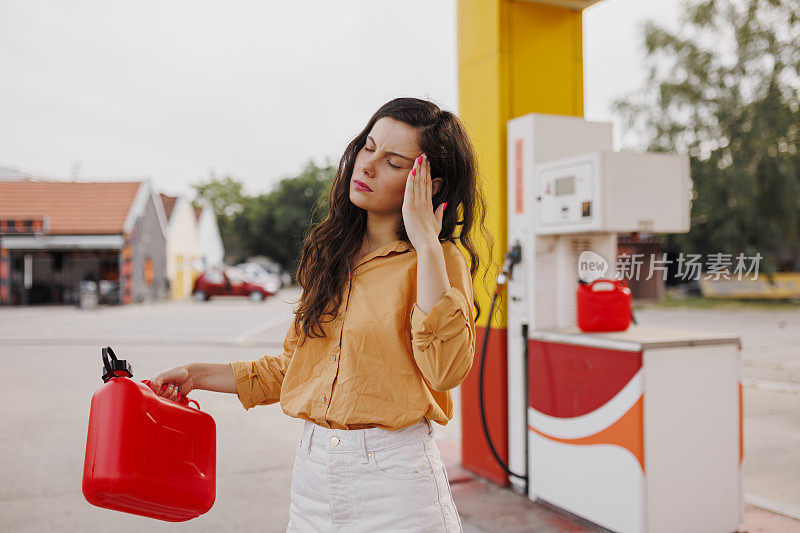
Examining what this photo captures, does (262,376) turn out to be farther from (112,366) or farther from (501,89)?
(501,89)

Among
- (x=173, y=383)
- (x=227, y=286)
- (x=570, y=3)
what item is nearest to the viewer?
(x=173, y=383)

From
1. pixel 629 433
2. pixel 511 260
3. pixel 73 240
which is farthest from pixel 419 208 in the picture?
pixel 73 240

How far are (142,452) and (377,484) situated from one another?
52 cm

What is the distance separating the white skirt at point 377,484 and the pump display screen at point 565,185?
2.30 metres

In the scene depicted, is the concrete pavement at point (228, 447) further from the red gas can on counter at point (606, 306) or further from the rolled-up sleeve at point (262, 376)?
the red gas can on counter at point (606, 306)

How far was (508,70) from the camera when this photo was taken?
3818mm

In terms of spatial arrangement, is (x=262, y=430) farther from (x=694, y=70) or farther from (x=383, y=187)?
(x=694, y=70)

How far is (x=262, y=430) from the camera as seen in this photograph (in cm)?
544

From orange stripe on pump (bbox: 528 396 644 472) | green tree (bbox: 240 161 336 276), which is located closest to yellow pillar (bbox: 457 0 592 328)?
orange stripe on pump (bbox: 528 396 644 472)

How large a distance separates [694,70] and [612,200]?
63.6 feet

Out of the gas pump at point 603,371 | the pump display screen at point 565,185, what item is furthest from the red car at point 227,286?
the pump display screen at point 565,185

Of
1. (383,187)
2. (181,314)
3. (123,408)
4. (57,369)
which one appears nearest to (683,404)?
(383,187)

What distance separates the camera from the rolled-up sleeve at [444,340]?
123cm

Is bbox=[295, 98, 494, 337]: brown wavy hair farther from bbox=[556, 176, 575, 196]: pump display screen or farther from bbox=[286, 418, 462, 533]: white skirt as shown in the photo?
bbox=[556, 176, 575, 196]: pump display screen
